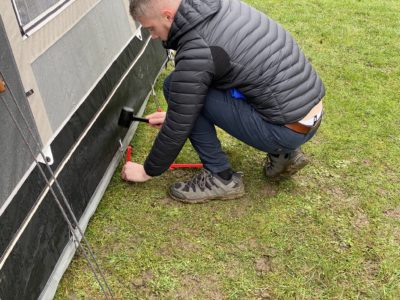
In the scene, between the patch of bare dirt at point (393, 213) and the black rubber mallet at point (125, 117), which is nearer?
the patch of bare dirt at point (393, 213)

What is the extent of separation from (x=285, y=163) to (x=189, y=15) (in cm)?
98

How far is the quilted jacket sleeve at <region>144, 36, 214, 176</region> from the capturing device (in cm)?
190

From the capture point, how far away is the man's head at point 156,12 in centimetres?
184

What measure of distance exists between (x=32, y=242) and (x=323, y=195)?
4.95 ft

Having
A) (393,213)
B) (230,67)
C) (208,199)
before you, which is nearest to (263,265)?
(208,199)

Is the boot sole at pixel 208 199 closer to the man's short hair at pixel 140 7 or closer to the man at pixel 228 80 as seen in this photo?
the man at pixel 228 80

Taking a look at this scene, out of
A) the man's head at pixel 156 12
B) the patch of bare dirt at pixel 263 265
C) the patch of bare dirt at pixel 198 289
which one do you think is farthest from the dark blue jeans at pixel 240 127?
the patch of bare dirt at pixel 198 289

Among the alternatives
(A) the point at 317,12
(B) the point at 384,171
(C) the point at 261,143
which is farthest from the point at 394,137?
(A) the point at 317,12

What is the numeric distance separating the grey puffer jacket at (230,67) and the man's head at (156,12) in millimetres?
29

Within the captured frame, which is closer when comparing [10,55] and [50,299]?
[10,55]

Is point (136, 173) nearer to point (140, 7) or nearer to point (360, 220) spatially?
point (140, 7)

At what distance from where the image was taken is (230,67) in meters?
1.98

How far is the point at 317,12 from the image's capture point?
523cm

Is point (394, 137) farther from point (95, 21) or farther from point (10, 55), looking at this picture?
point (10, 55)
